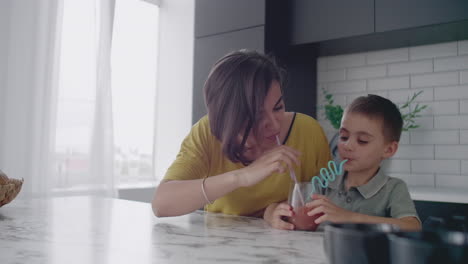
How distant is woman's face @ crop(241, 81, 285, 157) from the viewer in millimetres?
1508

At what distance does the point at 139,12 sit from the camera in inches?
161

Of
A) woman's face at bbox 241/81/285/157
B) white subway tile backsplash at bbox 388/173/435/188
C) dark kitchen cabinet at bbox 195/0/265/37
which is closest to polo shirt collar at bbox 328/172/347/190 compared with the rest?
woman's face at bbox 241/81/285/157

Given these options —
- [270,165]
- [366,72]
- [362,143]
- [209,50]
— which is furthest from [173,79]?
[270,165]

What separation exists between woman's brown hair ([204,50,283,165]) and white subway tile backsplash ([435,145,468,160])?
5.56 ft

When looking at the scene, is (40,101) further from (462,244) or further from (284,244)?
(462,244)

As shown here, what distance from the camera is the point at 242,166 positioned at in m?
1.64

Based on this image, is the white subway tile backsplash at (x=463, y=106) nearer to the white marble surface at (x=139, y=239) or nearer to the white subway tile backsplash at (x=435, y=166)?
the white subway tile backsplash at (x=435, y=166)

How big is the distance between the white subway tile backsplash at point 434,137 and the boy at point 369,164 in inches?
57.1

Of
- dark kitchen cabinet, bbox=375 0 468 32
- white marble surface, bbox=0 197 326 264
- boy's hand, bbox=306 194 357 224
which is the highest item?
dark kitchen cabinet, bbox=375 0 468 32

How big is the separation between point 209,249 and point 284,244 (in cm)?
17

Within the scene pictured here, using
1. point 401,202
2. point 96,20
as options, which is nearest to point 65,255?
point 401,202

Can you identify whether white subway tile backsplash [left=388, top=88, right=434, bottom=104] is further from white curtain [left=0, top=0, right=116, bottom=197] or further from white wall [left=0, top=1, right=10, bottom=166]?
white wall [left=0, top=1, right=10, bottom=166]

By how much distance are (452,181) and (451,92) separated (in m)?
0.57

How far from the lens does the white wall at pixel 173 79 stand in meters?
4.01
